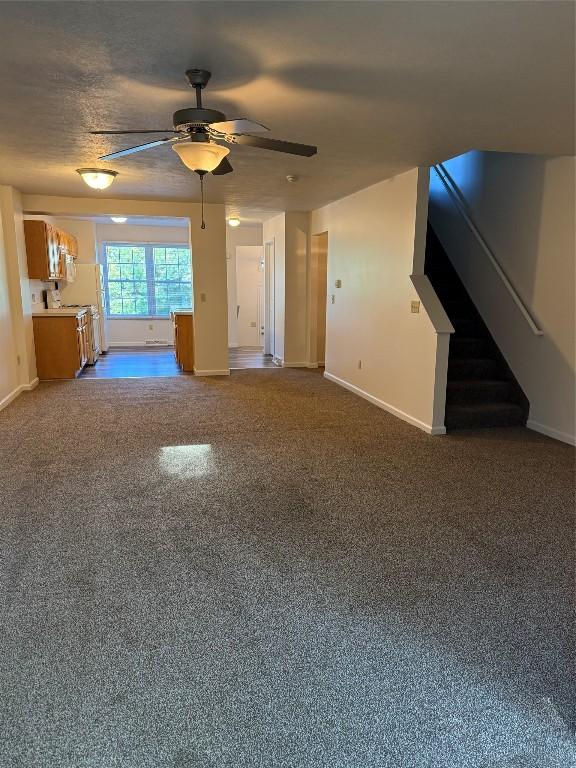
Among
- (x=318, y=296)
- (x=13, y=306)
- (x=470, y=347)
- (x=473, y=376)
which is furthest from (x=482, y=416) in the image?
(x=13, y=306)

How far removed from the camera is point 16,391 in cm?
587

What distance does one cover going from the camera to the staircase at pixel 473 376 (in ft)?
15.8

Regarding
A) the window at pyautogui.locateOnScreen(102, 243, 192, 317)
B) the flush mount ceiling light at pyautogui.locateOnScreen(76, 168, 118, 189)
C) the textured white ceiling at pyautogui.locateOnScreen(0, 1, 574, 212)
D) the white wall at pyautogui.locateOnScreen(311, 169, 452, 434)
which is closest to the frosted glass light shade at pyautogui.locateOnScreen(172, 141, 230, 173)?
the textured white ceiling at pyautogui.locateOnScreen(0, 1, 574, 212)

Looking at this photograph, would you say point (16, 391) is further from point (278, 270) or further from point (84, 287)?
point (278, 270)

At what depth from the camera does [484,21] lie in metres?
1.96

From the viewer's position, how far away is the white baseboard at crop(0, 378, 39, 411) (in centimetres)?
534

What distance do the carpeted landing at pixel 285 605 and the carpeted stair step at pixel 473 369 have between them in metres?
1.16

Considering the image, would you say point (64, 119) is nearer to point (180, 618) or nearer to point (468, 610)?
point (180, 618)

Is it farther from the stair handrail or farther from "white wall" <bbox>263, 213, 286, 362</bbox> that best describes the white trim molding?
the stair handrail

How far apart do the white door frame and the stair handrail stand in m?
3.38

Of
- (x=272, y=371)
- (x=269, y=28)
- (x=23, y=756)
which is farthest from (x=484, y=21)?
(x=272, y=371)

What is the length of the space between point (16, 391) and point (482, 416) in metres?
5.19

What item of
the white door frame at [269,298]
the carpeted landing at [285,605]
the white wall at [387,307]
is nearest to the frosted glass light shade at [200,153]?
the carpeted landing at [285,605]

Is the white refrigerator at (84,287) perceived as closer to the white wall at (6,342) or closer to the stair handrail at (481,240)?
the white wall at (6,342)
